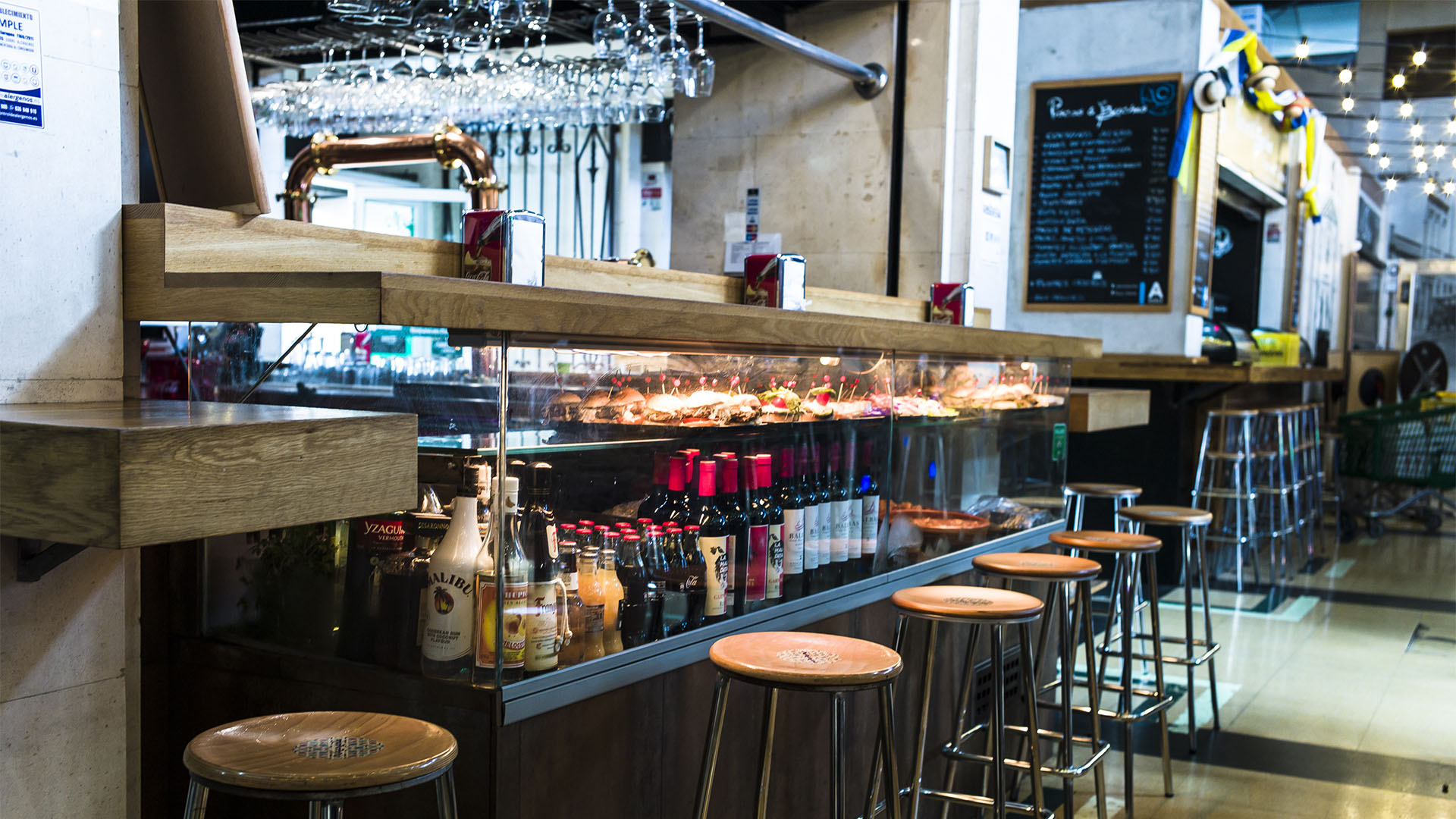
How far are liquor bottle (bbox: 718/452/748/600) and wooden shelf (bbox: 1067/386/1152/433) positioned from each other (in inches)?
79.5

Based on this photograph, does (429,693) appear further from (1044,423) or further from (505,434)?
(1044,423)

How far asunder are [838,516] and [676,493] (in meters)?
0.63

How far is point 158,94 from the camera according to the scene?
1.98 m

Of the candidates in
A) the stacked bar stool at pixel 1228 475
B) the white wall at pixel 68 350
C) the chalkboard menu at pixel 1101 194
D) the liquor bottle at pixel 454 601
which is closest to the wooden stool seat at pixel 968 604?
the liquor bottle at pixel 454 601

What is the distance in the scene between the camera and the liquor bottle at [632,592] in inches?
85.2

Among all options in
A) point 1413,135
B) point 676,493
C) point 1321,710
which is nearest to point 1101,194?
point 1321,710

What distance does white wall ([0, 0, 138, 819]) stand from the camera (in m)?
1.61

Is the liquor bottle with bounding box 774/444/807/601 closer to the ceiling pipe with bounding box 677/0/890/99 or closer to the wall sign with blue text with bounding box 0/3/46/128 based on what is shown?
the ceiling pipe with bounding box 677/0/890/99

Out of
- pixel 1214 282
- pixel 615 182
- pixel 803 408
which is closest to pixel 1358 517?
pixel 1214 282

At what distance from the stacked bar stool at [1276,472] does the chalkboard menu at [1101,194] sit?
113 cm

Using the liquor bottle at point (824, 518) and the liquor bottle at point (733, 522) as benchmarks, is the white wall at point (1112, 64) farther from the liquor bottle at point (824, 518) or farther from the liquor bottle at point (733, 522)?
the liquor bottle at point (733, 522)

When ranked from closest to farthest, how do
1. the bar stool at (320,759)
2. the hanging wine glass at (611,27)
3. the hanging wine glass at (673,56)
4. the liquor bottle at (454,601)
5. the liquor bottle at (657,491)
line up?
the bar stool at (320,759) → the liquor bottle at (454,601) → the liquor bottle at (657,491) → the hanging wine glass at (611,27) → the hanging wine glass at (673,56)

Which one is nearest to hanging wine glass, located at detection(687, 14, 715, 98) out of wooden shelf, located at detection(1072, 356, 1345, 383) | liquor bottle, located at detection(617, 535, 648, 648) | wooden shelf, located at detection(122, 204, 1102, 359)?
wooden shelf, located at detection(122, 204, 1102, 359)

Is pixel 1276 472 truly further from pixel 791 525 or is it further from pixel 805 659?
pixel 805 659
